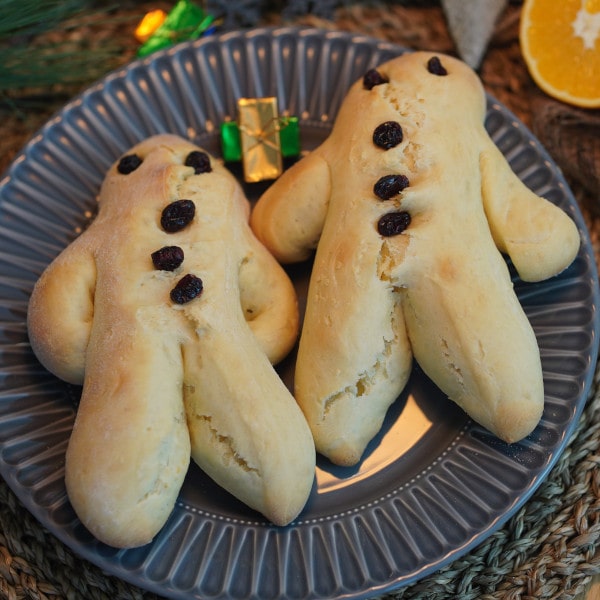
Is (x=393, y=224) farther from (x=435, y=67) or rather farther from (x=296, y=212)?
(x=435, y=67)

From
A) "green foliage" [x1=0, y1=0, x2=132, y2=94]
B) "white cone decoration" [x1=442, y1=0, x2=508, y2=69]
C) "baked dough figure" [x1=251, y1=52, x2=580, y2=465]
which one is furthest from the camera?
"white cone decoration" [x1=442, y1=0, x2=508, y2=69]

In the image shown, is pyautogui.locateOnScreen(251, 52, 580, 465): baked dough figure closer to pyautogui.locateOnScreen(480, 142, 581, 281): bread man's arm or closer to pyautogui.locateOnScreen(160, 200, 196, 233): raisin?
pyautogui.locateOnScreen(480, 142, 581, 281): bread man's arm

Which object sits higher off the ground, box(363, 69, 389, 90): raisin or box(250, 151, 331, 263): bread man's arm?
box(363, 69, 389, 90): raisin

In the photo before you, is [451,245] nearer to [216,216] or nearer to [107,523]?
[216,216]

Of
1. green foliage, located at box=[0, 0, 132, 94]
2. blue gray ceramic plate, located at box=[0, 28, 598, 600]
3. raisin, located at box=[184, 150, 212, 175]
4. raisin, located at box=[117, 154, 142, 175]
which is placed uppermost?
green foliage, located at box=[0, 0, 132, 94]

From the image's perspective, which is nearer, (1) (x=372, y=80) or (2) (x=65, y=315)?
(2) (x=65, y=315)

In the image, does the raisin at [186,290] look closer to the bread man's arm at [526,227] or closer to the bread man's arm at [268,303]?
the bread man's arm at [268,303]

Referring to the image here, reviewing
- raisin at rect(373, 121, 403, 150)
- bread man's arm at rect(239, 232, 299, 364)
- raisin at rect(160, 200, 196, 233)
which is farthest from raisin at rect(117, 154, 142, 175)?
raisin at rect(373, 121, 403, 150)

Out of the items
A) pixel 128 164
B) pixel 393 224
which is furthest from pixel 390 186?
pixel 128 164
